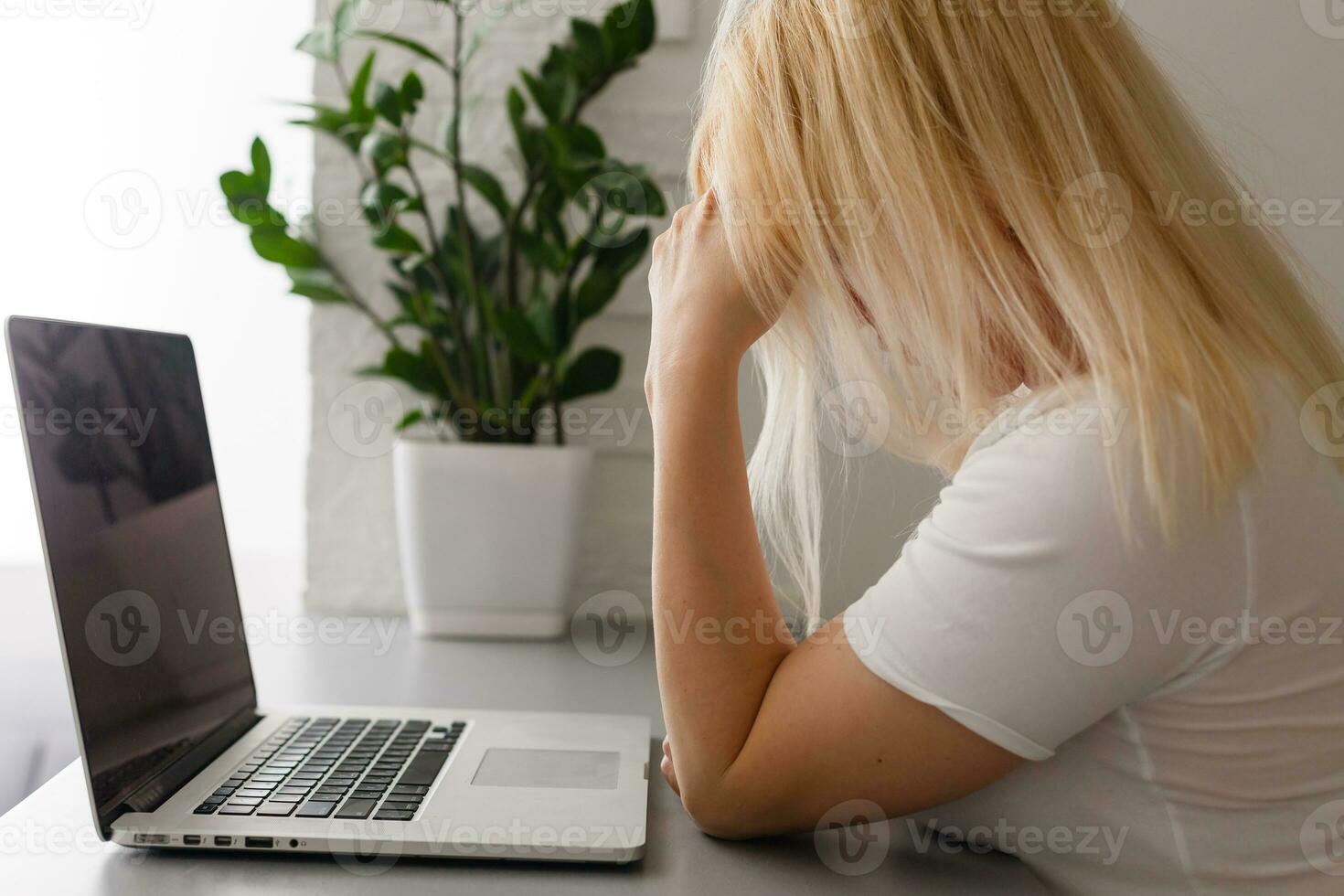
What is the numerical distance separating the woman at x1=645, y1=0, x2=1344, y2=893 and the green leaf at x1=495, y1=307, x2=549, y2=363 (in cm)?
49

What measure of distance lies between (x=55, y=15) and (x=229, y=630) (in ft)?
3.18

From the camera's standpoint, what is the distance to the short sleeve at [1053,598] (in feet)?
1.66

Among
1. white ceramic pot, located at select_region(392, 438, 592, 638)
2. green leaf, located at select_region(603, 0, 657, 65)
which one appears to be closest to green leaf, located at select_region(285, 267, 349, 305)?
white ceramic pot, located at select_region(392, 438, 592, 638)

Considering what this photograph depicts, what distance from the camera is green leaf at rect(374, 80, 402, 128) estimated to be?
118 centimetres

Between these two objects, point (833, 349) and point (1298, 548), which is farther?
point (833, 349)

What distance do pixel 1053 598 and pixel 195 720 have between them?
0.53 m

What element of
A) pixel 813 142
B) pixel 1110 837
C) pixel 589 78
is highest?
pixel 589 78

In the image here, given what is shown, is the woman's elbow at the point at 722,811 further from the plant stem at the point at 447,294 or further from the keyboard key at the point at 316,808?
the plant stem at the point at 447,294

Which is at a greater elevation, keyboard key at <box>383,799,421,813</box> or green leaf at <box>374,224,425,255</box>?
green leaf at <box>374,224,425,255</box>

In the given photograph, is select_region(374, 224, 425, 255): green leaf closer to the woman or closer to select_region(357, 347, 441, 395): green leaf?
select_region(357, 347, 441, 395): green leaf

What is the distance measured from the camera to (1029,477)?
0.52 meters

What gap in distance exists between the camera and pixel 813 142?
2.05ft

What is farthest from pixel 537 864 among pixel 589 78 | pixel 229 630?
pixel 589 78

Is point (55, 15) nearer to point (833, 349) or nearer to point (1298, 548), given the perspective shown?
point (833, 349)
